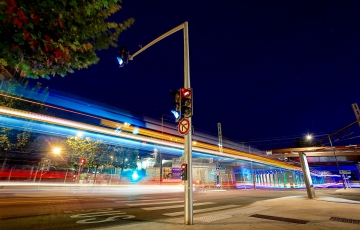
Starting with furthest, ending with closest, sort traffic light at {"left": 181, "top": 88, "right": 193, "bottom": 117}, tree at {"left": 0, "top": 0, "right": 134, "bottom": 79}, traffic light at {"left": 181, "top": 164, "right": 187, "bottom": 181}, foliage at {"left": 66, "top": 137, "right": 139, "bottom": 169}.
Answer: foliage at {"left": 66, "top": 137, "right": 139, "bottom": 169}, traffic light at {"left": 181, "top": 88, "right": 193, "bottom": 117}, traffic light at {"left": 181, "top": 164, "right": 187, "bottom": 181}, tree at {"left": 0, "top": 0, "right": 134, "bottom": 79}

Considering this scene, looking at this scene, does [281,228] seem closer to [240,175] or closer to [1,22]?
[1,22]

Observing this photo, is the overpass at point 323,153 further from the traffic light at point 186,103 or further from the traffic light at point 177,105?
the traffic light at point 177,105

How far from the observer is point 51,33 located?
3.91 meters

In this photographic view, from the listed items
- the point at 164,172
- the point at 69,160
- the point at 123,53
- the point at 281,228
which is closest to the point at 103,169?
the point at 69,160

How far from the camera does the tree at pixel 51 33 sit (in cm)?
341

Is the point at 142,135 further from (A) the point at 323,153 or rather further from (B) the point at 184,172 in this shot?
(A) the point at 323,153

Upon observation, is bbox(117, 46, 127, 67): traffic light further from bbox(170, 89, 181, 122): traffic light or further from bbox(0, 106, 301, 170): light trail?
bbox(0, 106, 301, 170): light trail

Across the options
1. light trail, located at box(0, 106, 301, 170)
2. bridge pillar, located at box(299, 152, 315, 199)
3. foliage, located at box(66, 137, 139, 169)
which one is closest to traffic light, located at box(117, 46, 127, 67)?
light trail, located at box(0, 106, 301, 170)

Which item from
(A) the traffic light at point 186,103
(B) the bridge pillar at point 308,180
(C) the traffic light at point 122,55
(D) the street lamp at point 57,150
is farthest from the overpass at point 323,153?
(D) the street lamp at point 57,150

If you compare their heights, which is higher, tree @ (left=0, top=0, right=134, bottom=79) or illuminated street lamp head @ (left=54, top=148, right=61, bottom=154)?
illuminated street lamp head @ (left=54, top=148, right=61, bottom=154)

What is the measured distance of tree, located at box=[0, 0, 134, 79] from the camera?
3.41m

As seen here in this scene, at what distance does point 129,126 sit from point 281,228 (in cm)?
1746

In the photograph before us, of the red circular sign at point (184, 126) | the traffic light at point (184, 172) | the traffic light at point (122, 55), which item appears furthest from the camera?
the traffic light at point (122, 55)

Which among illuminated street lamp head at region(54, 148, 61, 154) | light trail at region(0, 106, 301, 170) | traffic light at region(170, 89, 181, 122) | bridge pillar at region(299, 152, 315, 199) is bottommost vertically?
bridge pillar at region(299, 152, 315, 199)
